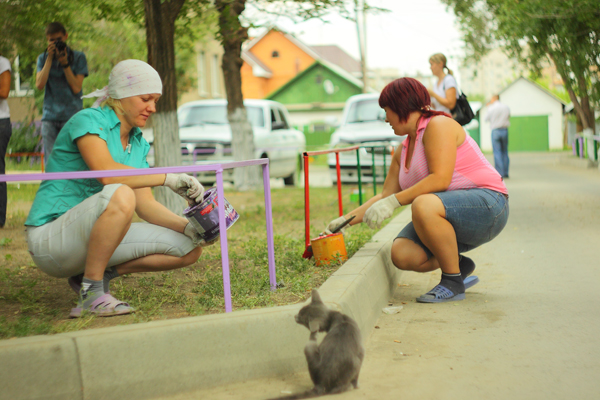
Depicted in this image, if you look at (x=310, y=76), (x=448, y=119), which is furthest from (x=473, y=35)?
(x=310, y=76)

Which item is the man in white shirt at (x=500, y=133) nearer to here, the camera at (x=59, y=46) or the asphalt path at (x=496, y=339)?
the asphalt path at (x=496, y=339)

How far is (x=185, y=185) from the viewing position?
146 inches

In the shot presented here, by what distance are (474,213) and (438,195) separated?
0.90ft

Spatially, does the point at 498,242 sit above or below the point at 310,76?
below

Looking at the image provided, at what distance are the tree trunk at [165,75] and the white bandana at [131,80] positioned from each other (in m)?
3.16

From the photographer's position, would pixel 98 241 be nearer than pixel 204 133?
Yes

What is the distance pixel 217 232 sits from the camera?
3.91m

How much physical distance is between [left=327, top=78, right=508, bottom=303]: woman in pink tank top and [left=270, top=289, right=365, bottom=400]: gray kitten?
1571mm

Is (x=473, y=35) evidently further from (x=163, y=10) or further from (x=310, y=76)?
(x=310, y=76)

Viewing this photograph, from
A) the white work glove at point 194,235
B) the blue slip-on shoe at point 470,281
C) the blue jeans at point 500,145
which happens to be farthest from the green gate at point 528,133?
the white work glove at point 194,235

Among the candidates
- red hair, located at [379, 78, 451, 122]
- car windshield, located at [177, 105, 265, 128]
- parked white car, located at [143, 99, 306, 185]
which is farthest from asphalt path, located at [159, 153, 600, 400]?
car windshield, located at [177, 105, 265, 128]

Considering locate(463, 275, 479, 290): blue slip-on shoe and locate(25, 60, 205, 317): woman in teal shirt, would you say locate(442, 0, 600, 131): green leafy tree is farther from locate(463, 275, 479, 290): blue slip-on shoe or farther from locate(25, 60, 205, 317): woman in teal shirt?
locate(25, 60, 205, 317): woman in teal shirt

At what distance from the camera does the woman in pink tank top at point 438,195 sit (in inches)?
171

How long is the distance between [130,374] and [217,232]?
46.4 inches
